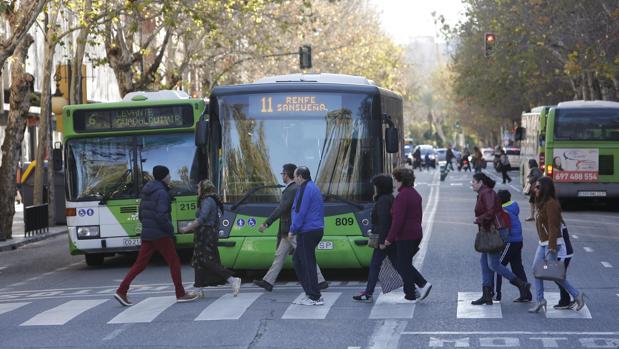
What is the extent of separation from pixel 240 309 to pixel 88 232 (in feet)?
24.0

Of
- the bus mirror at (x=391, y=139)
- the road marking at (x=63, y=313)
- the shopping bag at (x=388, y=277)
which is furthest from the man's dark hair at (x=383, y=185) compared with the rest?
the road marking at (x=63, y=313)

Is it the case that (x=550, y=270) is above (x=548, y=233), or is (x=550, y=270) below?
below

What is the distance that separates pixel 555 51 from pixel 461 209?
14.7 meters

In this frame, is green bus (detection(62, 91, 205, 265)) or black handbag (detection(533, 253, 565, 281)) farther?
green bus (detection(62, 91, 205, 265))

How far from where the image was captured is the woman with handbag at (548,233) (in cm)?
1381

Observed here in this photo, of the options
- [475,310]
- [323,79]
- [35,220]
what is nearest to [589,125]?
[35,220]

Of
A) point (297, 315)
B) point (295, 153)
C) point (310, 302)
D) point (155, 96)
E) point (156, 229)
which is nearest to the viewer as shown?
point (297, 315)

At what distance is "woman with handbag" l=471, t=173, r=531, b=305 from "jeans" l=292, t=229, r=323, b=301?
1.78 meters

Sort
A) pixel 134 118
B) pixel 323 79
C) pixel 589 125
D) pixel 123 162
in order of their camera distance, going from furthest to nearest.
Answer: pixel 589 125, pixel 134 118, pixel 123 162, pixel 323 79

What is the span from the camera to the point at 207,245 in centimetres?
1642

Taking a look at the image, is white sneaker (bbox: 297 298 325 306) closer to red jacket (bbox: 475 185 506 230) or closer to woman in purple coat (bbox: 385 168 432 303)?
woman in purple coat (bbox: 385 168 432 303)

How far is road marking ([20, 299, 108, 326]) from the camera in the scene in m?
14.2

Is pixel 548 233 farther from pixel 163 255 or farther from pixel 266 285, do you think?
pixel 163 255

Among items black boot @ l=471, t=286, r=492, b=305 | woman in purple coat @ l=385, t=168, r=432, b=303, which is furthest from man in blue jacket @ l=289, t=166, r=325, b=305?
black boot @ l=471, t=286, r=492, b=305
